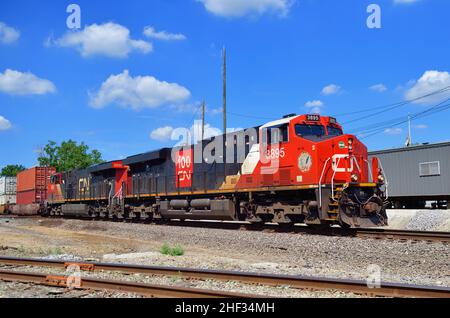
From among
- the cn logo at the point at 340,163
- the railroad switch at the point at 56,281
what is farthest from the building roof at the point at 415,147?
the railroad switch at the point at 56,281

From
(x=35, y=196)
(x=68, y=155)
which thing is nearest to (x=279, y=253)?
(x=35, y=196)

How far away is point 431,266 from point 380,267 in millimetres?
1016

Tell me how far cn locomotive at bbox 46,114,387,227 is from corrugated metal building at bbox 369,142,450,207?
11.3m

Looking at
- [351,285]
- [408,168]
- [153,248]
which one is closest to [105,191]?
[153,248]

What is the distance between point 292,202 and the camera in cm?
1489

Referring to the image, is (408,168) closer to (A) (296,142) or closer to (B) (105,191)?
(A) (296,142)

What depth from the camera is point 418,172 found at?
25.5 meters

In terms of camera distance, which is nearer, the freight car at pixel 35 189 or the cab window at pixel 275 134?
the cab window at pixel 275 134

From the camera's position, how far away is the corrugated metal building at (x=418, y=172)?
24.3m

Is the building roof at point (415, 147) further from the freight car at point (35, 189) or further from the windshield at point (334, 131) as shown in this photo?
the freight car at point (35, 189)

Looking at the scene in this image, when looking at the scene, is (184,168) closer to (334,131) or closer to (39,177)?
(334,131)

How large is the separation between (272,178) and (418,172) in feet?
45.8

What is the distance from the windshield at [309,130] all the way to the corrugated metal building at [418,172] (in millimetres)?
12778

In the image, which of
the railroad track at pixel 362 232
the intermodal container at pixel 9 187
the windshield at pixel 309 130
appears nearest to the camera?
the railroad track at pixel 362 232
